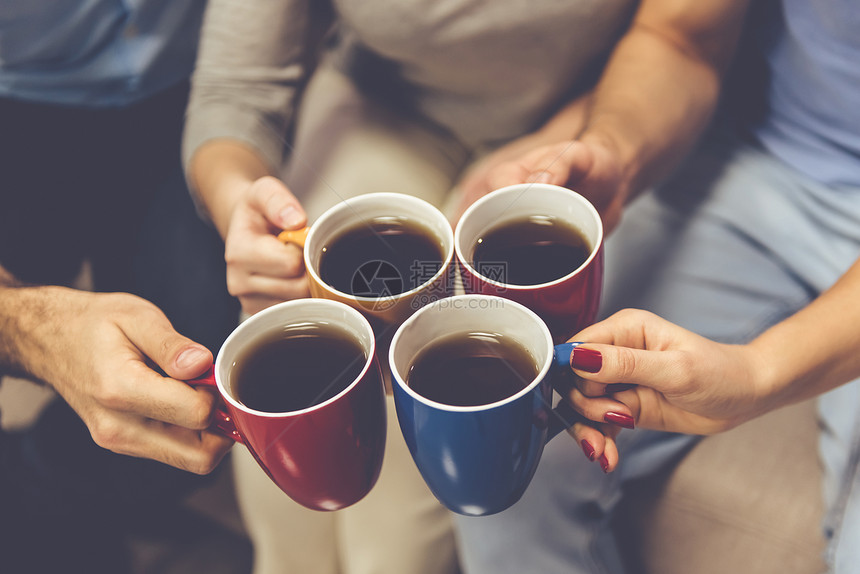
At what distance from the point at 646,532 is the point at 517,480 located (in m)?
0.43

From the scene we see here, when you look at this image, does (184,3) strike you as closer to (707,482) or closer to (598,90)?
(598,90)

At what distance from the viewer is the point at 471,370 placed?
626 millimetres

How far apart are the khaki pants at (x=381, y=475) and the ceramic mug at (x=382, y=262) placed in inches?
7.5

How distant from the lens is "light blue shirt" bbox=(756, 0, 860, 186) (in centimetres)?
88

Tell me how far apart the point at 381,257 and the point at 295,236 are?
105 millimetres

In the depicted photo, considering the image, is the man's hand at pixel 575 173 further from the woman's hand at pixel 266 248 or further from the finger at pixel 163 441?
the finger at pixel 163 441

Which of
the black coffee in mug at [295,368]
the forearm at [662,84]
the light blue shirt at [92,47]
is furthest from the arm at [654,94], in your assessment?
the light blue shirt at [92,47]

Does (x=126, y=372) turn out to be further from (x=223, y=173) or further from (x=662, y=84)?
(x=662, y=84)

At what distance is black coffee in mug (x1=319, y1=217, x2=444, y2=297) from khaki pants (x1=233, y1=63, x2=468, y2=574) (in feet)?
0.62

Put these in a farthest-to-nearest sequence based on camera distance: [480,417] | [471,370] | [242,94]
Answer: [242,94]
[471,370]
[480,417]

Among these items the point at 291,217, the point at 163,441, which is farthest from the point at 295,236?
the point at 163,441

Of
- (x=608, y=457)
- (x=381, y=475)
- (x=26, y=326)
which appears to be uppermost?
(x=608, y=457)

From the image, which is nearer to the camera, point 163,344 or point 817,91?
point 163,344

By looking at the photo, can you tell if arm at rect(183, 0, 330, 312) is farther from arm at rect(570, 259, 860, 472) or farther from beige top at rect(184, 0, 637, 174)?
arm at rect(570, 259, 860, 472)
